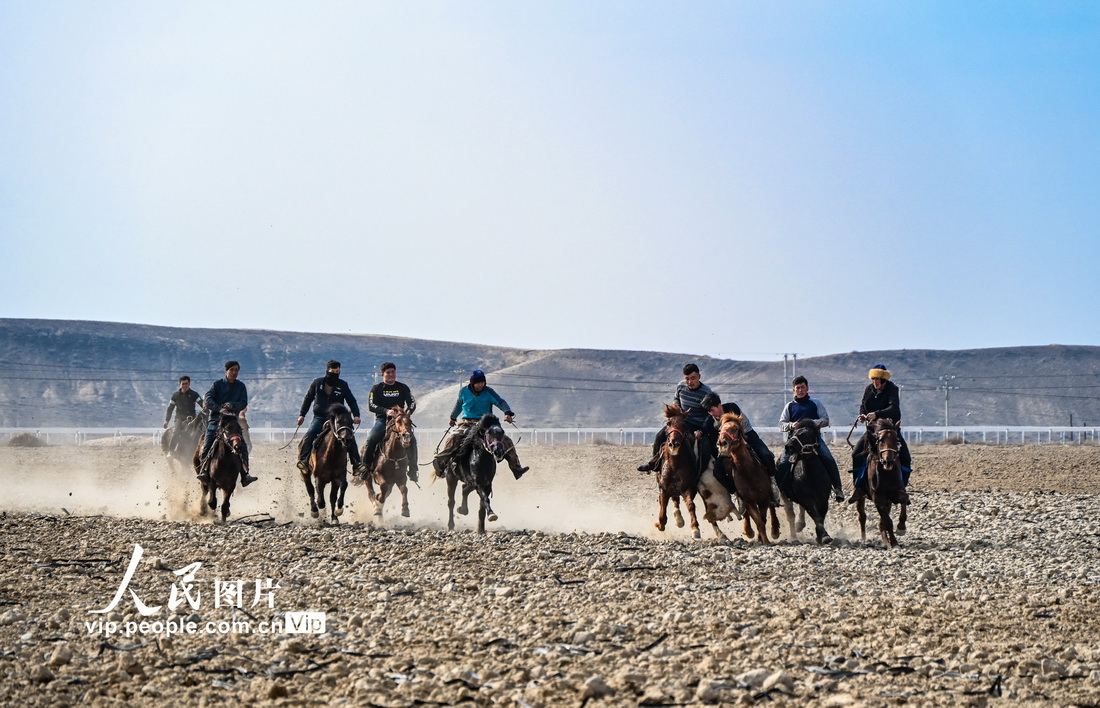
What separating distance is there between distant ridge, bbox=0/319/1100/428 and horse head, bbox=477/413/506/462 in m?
89.5

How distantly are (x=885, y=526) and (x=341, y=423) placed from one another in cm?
761

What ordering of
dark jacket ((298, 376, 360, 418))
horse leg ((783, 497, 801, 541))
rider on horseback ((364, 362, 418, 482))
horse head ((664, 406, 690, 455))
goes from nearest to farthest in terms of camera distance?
horse head ((664, 406, 690, 455)) < horse leg ((783, 497, 801, 541)) < rider on horseback ((364, 362, 418, 482)) < dark jacket ((298, 376, 360, 418))

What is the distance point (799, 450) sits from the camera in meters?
15.6

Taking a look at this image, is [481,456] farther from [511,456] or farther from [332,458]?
[332,458]

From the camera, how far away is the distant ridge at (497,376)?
121125mm

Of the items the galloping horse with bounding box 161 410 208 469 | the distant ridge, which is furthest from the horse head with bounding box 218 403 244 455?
the distant ridge

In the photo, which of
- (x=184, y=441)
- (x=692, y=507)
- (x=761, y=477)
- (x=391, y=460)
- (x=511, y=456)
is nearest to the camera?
(x=761, y=477)

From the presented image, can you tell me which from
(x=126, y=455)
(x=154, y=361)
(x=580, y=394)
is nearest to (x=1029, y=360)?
(x=580, y=394)

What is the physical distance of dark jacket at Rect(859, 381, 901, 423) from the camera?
15.7 metres

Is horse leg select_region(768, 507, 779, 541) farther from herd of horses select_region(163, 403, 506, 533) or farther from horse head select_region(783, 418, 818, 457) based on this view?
herd of horses select_region(163, 403, 506, 533)

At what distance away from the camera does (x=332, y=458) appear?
18172 mm

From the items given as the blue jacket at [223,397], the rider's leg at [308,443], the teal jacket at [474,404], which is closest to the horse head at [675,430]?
the teal jacket at [474,404]

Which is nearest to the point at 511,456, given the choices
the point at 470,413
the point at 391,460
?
the point at 470,413

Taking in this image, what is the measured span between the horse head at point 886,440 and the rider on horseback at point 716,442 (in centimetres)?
127
